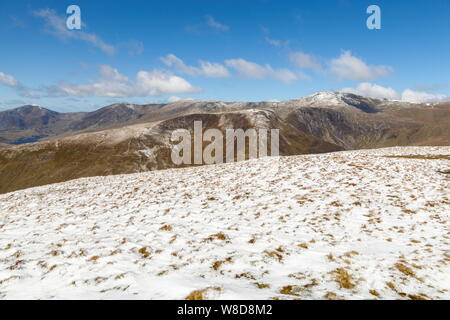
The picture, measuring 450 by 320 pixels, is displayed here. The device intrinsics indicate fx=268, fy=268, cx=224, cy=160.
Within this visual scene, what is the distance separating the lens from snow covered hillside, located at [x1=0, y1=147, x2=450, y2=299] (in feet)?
27.0

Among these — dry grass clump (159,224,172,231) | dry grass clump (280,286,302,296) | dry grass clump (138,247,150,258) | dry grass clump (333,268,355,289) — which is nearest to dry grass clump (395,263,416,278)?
dry grass clump (333,268,355,289)

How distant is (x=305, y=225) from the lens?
13594 millimetres

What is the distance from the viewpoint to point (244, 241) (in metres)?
11.8

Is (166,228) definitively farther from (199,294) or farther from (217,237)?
(199,294)

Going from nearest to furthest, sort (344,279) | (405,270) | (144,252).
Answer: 1. (344,279)
2. (405,270)
3. (144,252)

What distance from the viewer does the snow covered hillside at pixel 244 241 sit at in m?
8.23

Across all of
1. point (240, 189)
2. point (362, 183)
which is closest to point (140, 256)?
point (240, 189)

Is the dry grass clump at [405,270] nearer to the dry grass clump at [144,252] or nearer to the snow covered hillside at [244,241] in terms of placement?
the snow covered hillside at [244,241]

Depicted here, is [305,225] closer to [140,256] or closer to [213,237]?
[213,237]

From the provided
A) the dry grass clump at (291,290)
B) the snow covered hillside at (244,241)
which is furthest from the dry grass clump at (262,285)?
the dry grass clump at (291,290)

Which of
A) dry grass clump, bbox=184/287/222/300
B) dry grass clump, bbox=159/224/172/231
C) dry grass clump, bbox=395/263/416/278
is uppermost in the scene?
dry grass clump, bbox=159/224/172/231

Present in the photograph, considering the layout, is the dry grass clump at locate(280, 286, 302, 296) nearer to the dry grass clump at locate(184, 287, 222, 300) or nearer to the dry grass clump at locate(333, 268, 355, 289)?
the dry grass clump at locate(333, 268, 355, 289)

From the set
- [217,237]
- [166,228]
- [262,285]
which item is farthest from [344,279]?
[166,228]
